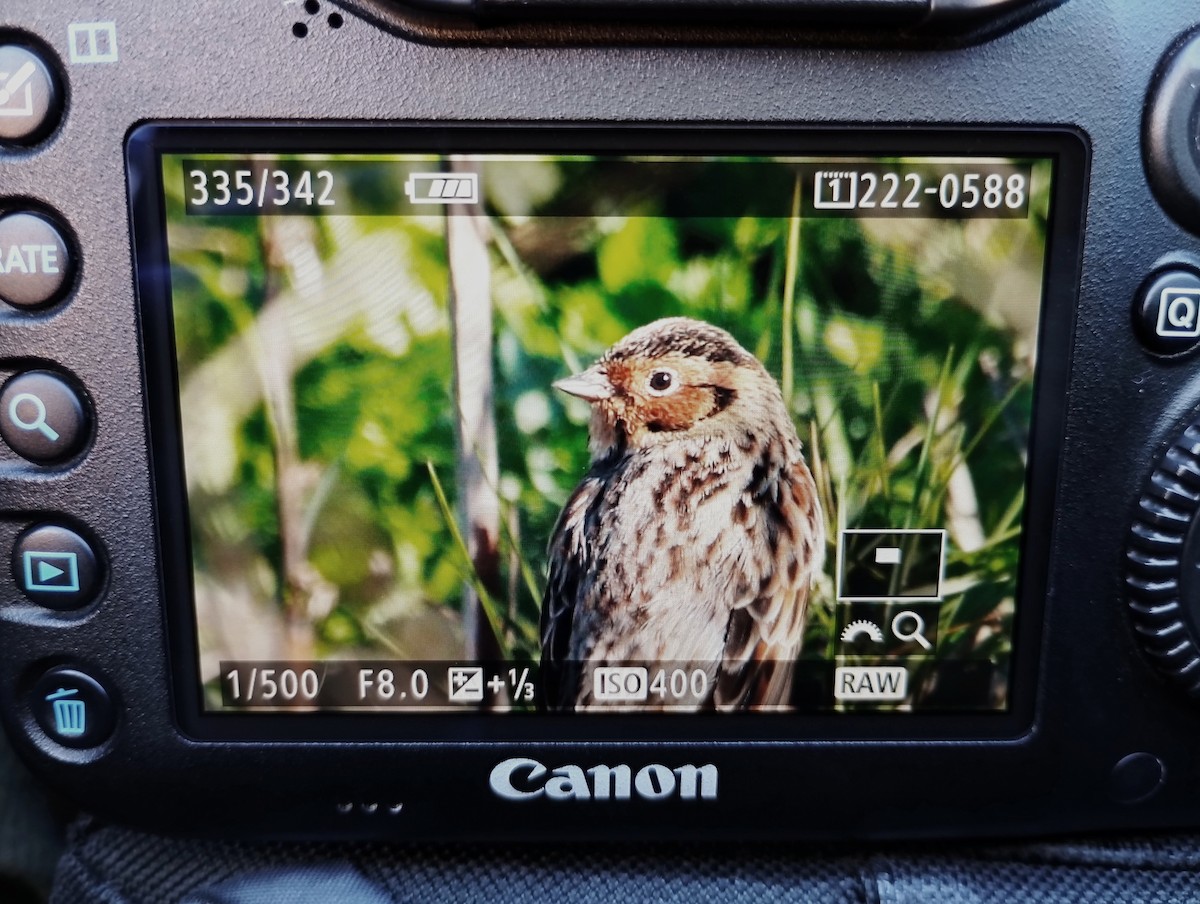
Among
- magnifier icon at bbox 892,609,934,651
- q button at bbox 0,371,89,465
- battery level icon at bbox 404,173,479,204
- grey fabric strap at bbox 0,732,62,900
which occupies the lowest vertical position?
grey fabric strap at bbox 0,732,62,900

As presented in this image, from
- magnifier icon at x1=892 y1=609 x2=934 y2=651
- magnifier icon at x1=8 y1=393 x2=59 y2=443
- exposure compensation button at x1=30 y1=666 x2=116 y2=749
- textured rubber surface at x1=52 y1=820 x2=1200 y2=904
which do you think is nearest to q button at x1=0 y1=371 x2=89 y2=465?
magnifier icon at x1=8 y1=393 x2=59 y2=443

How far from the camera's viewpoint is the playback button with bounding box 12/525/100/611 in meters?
0.43

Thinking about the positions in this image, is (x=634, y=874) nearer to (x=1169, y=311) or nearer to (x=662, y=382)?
(x=662, y=382)

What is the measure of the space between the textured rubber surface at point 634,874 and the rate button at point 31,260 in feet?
0.89

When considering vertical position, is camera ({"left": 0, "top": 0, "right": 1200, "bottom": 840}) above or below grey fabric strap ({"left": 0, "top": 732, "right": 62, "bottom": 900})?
above

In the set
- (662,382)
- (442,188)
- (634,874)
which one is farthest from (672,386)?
(634,874)

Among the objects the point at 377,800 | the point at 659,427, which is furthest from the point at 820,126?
the point at 377,800

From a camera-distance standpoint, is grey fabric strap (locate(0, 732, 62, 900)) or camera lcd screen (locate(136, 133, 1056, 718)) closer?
camera lcd screen (locate(136, 133, 1056, 718))

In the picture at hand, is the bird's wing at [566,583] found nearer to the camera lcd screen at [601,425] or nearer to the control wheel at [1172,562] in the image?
the camera lcd screen at [601,425]

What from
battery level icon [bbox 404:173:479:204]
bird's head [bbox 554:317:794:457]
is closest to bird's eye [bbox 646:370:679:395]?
bird's head [bbox 554:317:794:457]

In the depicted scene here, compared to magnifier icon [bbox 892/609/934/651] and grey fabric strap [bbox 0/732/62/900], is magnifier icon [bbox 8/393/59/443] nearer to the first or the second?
grey fabric strap [bbox 0/732/62/900]

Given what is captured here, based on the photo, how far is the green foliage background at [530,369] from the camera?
0.41m

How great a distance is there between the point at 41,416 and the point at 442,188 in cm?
20

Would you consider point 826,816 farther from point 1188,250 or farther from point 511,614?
point 1188,250
